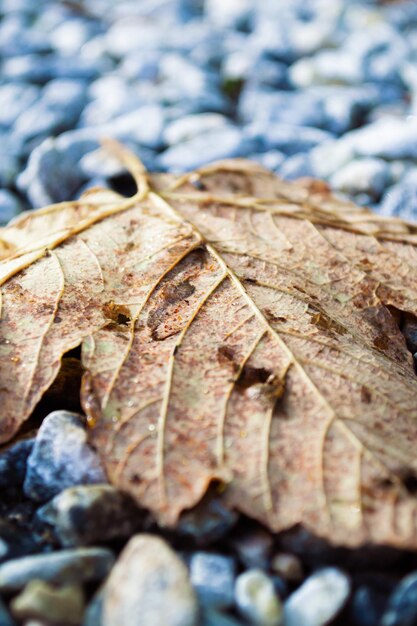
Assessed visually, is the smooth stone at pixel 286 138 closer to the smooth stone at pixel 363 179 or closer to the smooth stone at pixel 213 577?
the smooth stone at pixel 363 179

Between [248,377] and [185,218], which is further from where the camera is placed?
[185,218]

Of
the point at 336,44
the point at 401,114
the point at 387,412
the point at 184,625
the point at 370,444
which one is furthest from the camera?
the point at 336,44

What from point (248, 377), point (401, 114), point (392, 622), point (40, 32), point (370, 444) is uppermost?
point (40, 32)

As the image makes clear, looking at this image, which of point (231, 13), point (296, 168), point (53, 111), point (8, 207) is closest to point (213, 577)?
point (8, 207)

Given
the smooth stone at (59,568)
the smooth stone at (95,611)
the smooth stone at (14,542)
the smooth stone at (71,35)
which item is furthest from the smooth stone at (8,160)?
the smooth stone at (95,611)

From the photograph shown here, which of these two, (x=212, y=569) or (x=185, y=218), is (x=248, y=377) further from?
(x=185, y=218)

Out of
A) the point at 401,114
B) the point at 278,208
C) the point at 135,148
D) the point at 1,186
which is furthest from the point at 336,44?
the point at 278,208

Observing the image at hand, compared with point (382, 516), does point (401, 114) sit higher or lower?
lower
